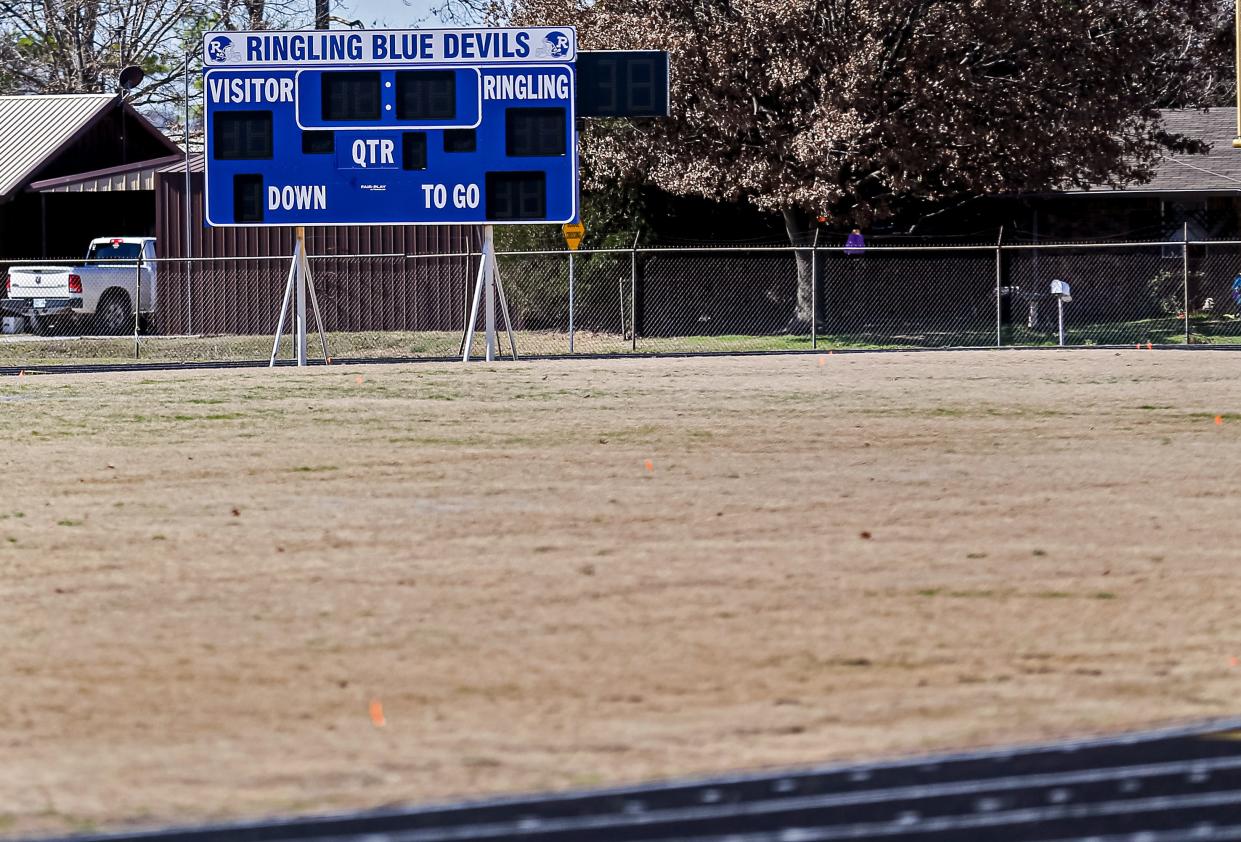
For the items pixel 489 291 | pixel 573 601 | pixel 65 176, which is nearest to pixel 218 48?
pixel 489 291

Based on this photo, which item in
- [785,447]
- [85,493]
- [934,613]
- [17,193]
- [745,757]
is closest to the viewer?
[745,757]

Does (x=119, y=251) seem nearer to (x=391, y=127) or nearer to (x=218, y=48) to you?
(x=218, y=48)

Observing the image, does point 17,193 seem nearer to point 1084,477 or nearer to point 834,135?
point 834,135

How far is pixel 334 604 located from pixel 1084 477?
6.08 metres

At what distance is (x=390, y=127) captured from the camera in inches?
1027

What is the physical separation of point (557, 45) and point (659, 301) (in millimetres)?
9277

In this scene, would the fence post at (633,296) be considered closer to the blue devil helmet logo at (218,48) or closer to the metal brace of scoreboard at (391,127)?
the metal brace of scoreboard at (391,127)

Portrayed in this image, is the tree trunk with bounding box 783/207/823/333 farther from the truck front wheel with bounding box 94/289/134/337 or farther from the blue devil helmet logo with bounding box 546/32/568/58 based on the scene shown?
the truck front wheel with bounding box 94/289/134/337

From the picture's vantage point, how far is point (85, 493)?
11633mm

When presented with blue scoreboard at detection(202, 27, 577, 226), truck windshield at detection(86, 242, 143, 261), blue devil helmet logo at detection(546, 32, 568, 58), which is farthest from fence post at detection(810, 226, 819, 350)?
truck windshield at detection(86, 242, 143, 261)

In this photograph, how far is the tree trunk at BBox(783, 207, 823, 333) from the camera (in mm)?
34156

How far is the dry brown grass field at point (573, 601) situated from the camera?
562 centimetres

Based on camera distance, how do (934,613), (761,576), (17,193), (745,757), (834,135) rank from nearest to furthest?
(745,757)
(934,613)
(761,576)
(834,135)
(17,193)

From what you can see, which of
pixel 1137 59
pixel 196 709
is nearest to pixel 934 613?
pixel 196 709
